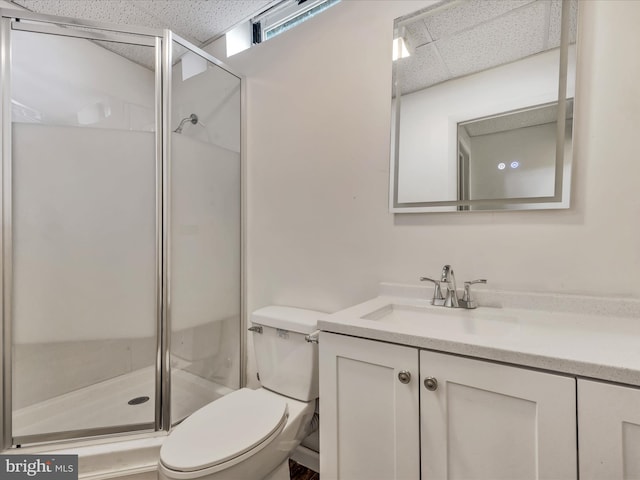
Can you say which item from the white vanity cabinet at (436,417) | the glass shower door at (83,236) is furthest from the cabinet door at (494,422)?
the glass shower door at (83,236)

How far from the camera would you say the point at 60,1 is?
1628 millimetres

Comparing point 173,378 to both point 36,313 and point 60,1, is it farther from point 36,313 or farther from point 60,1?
point 60,1

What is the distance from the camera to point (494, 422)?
74 cm

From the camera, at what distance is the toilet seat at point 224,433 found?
0.95m

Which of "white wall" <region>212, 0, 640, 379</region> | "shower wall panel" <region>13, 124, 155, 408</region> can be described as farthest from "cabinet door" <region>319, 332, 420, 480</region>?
"shower wall panel" <region>13, 124, 155, 408</region>

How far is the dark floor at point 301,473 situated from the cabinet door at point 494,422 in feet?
2.93

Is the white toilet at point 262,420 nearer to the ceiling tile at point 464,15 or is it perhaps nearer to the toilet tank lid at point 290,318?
the toilet tank lid at point 290,318

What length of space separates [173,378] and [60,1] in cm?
204

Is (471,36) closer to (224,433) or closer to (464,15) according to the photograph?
(464,15)

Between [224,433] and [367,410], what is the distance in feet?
1.69

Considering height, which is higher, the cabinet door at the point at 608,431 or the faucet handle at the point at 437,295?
the faucet handle at the point at 437,295

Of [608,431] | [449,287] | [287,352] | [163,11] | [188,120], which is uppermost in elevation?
[163,11]

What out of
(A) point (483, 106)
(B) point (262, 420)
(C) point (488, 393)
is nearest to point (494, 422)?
(C) point (488, 393)

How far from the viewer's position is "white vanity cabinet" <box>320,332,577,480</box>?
687mm
